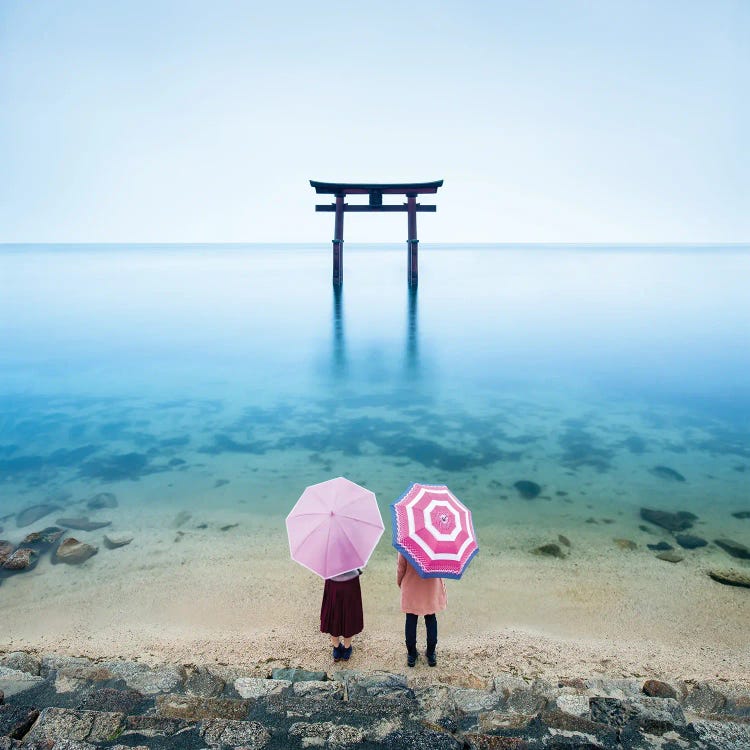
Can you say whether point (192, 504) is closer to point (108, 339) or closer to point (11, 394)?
point (11, 394)

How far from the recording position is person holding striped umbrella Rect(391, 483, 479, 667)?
402 cm

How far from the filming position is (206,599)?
19.3 feet

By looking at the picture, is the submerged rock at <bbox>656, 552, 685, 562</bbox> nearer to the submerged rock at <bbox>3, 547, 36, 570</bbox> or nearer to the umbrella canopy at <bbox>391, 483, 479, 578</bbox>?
the umbrella canopy at <bbox>391, 483, 479, 578</bbox>

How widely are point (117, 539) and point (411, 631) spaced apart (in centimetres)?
462

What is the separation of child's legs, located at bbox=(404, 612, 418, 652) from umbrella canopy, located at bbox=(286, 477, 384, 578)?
0.86 meters

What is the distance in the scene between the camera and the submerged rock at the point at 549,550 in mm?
6805

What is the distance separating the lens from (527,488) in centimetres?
871

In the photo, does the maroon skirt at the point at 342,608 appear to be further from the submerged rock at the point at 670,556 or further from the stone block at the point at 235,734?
the submerged rock at the point at 670,556

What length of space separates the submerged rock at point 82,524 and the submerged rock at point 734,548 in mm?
8646

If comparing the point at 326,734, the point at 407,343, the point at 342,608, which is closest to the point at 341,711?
the point at 326,734

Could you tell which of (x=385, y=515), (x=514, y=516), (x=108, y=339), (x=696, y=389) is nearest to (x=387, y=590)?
(x=385, y=515)

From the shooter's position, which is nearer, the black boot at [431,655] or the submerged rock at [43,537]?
the black boot at [431,655]

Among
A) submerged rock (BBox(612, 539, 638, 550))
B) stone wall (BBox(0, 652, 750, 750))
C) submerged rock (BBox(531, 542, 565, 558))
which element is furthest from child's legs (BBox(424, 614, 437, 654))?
submerged rock (BBox(612, 539, 638, 550))

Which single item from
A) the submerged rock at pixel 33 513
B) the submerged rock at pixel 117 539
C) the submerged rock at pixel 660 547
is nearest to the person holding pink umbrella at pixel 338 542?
the submerged rock at pixel 117 539
